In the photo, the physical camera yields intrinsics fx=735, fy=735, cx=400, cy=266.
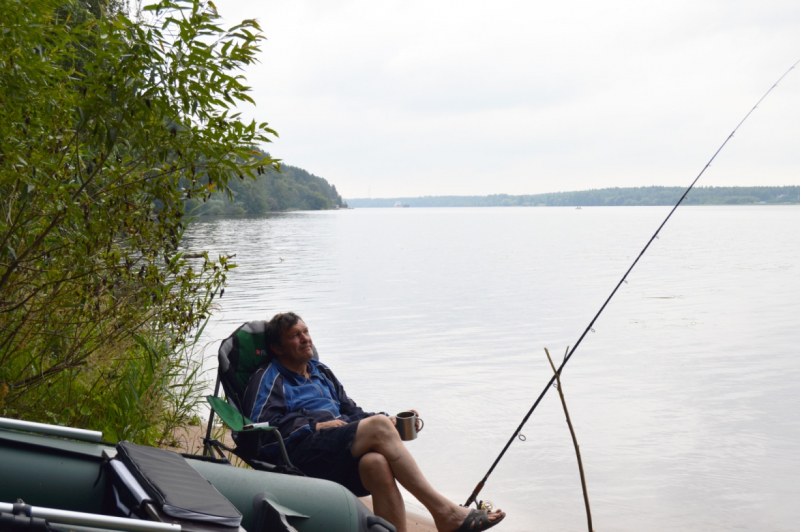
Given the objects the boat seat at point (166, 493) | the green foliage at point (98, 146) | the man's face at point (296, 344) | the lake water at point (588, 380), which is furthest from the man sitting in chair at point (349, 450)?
the lake water at point (588, 380)

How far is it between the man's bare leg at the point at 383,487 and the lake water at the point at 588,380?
2.07m

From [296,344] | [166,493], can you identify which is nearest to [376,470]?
[296,344]

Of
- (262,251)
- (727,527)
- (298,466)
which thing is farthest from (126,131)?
(262,251)

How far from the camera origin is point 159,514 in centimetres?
185

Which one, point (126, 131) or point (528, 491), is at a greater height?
point (126, 131)

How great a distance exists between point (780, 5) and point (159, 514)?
5.48 m

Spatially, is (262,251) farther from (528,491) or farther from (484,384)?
(528,491)

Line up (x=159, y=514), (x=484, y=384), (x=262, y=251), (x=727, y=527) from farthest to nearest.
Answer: (x=262, y=251) → (x=484, y=384) → (x=727, y=527) → (x=159, y=514)

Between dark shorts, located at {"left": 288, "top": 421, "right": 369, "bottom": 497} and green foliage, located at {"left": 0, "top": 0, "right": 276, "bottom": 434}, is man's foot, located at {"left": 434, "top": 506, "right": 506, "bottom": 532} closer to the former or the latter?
dark shorts, located at {"left": 288, "top": 421, "right": 369, "bottom": 497}

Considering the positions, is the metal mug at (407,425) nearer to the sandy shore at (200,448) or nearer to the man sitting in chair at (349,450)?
the man sitting in chair at (349,450)

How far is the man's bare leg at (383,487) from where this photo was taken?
3191 millimetres

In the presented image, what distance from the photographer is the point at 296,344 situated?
381cm

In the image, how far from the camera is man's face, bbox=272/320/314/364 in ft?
12.5

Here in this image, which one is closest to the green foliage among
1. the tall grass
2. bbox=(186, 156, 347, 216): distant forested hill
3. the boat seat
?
the tall grass
